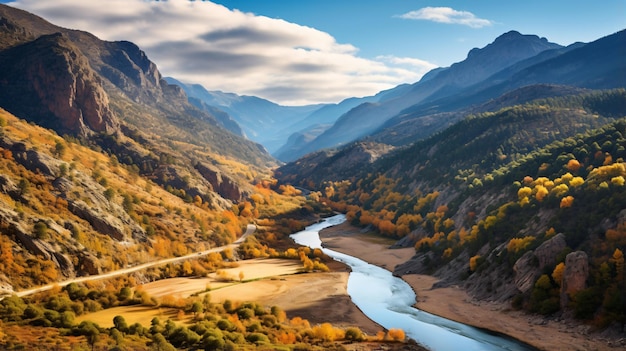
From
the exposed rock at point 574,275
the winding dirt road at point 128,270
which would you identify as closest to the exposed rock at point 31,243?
the winding dirt road at point 128,270

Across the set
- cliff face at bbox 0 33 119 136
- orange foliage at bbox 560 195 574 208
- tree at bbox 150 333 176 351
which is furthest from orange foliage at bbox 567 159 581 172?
cliff face at bbox 0 33 119 136

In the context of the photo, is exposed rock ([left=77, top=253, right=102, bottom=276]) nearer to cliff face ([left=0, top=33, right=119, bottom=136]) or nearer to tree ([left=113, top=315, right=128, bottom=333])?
tree ([left=113, top=315, right=128, bottom=333])

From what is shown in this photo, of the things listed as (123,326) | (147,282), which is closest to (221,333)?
(123,326)

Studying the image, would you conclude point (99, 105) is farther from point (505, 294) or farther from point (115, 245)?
point (505, 294)

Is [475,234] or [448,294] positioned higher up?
[475,234]

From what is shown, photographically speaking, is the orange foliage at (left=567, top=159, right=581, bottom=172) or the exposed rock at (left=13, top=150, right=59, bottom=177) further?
the orange foliage at (left=567, top=159, right=581, bottom=172)

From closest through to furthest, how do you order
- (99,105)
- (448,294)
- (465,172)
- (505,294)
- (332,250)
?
1. (505,294)
2. (448,294)
3. (332,250)
4. (465,172)
5. (99,105)

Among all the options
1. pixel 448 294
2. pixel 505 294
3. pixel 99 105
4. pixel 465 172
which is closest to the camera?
pixel 505 294
